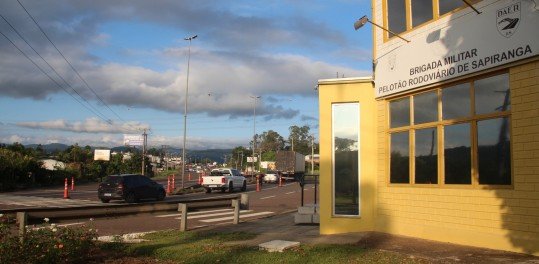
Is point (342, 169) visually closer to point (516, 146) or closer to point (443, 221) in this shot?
point (443, 221)

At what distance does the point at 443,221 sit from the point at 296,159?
4807 cm

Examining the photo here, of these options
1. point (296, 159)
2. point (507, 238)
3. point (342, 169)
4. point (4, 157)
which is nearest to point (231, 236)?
point (342, 169)

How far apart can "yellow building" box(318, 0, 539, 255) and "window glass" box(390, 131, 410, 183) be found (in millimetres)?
23

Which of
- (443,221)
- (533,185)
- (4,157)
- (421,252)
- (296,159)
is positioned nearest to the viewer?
(533,185)

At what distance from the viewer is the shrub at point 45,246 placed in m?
7.45

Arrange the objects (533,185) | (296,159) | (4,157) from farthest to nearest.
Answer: (296,159), (4,157), (533,185)

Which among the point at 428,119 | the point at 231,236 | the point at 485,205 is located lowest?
the point at 231,236

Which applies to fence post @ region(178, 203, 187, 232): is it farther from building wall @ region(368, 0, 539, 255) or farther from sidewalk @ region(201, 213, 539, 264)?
building wall @ region(368, 0, 539, 255)

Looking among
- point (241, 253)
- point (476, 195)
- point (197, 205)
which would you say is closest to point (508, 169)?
point (476, 195)

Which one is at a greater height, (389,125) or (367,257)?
(389,125)

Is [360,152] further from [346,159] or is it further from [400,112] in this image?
[400,112]

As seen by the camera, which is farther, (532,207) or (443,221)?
(443,221)

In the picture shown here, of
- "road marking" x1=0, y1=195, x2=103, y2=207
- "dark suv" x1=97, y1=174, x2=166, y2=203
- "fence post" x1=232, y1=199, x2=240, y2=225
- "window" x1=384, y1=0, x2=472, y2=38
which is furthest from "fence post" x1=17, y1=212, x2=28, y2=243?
"dark suv" x1=97, y1=174, x2=166, y2=203

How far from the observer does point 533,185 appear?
26.8ft
